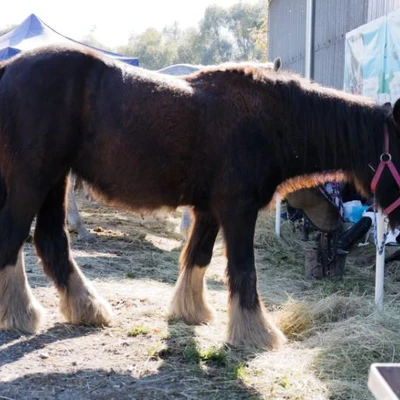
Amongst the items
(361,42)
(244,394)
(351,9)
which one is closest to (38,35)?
(351,9)

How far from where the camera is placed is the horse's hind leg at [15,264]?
3846mm

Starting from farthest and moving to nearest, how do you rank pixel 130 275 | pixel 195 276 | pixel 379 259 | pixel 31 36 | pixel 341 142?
pixel 31 36 < pixel 130 275 < pixel 379 259 < pixel 195 276 < pixel 341 142

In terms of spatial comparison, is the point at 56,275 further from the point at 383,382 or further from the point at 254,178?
the point at 383,382

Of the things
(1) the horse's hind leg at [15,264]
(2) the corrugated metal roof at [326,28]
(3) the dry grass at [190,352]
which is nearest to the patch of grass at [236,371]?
(3) the dry grass at [190,352]

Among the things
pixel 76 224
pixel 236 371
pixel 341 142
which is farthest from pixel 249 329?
pixel 76 224

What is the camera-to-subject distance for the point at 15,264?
3924 millimetres

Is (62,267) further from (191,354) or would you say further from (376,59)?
(376,59)

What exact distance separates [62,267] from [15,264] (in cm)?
42

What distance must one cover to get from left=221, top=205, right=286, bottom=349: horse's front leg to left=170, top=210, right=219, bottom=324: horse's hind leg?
0.55 m

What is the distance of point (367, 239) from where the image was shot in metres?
7.19

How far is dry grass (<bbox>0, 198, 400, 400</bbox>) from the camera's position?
127 inches

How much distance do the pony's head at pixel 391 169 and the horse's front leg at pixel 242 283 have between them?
0.88 meters

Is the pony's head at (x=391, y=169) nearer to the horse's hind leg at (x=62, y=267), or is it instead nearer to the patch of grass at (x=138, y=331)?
the patch of grass at (x=138, y=331)

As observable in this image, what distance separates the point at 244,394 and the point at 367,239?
14.7 ft
